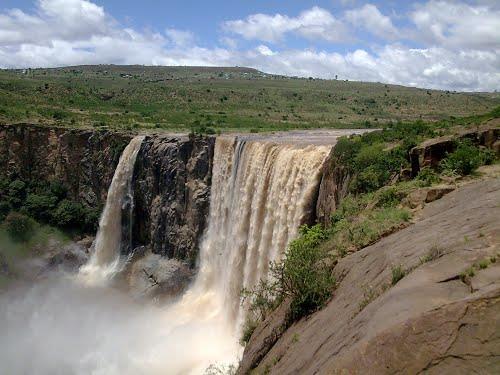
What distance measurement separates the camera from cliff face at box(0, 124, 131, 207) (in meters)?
37.8

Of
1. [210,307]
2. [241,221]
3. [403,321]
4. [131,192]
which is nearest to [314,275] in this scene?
[403,321]

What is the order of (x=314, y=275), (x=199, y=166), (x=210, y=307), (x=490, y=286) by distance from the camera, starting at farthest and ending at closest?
(x=199, y=166)
(x=210, y=307)
(x=314, y=275)
(x=490, y=286)

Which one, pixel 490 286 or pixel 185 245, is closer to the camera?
pixel 490 286

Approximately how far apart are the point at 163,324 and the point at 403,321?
76.9 feet

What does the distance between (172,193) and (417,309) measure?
27303mm

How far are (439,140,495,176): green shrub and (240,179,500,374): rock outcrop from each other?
2145mm

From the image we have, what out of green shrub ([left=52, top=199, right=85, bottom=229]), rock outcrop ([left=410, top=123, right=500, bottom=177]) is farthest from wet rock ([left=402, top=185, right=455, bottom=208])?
green shrub ([left=52, top=199, right=85, bottom=229])

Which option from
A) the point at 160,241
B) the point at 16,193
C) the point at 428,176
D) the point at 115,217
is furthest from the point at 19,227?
the point at 428,176

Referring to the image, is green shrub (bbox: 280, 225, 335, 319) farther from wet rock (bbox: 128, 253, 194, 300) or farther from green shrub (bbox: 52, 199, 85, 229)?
green shrub (bbox: 52, 199, 85, 229)

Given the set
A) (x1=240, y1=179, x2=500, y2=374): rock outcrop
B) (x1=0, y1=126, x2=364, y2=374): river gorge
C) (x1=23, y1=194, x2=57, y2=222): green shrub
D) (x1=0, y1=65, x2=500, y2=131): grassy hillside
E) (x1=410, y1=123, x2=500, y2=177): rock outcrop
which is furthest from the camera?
(x1=0, y1=65, x2=500, y2=131): grassy hillside

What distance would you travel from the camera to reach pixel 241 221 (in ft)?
78.8

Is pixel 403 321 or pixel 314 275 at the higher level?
pixel 403 321

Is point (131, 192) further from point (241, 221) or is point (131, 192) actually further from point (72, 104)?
point (72, 104)

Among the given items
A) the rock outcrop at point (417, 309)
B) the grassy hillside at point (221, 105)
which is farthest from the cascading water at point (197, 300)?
the grassy hillside at point (221, 105)
